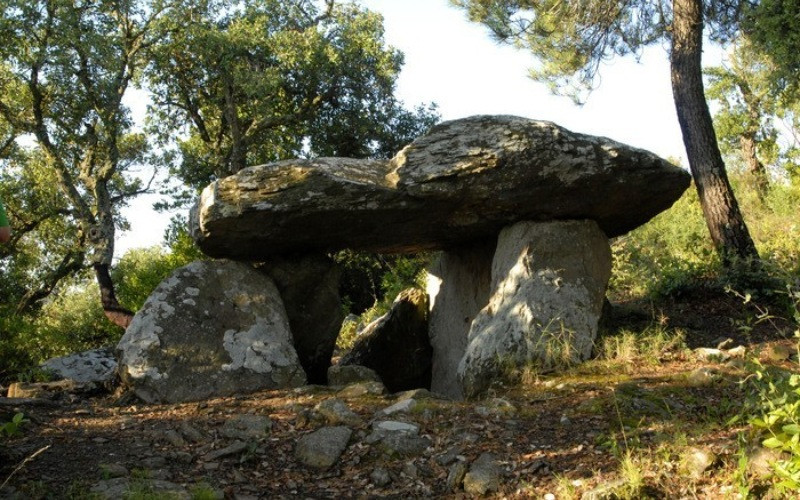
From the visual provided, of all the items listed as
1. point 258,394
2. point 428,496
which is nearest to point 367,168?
point 258,394

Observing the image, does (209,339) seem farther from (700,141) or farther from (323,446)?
(700,141)

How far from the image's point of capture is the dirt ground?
478 centimetres

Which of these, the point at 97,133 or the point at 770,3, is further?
the point at 97,133

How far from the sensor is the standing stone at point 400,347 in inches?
386

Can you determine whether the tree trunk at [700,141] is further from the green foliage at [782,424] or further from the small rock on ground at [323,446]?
the small rock on ground at [323,446]

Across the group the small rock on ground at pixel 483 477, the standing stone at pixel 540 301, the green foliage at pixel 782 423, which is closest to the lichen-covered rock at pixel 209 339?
the standing stone at pixel 540 301

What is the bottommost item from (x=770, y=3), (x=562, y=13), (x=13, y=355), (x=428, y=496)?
Answer: (x=428, y=496)

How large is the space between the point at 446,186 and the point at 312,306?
2.38 m

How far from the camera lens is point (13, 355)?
32.7ft

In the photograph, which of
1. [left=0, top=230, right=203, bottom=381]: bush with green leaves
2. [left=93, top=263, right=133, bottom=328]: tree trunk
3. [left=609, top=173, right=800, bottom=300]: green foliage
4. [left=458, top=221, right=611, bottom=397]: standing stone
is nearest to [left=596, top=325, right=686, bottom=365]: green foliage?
[left=458, top=221, right=611, bottom=397]: standing stone

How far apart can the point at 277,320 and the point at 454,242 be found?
2.48 metres

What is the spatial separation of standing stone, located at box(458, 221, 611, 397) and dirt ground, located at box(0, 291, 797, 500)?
1.19 feet

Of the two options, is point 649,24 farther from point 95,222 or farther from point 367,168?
point 95,222

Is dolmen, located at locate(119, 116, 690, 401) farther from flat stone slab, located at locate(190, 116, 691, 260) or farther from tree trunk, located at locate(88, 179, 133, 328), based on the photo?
tree trunk, located at locate(88, 179, 133, 328)
